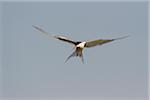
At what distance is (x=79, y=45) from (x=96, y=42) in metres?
0.08

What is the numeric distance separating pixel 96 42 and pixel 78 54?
118 millimetres

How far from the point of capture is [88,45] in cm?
170

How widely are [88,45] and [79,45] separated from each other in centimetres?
4

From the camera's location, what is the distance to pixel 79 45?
66.8 inches

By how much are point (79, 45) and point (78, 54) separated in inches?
2.4

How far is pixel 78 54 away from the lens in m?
1.74

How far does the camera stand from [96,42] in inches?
66.1

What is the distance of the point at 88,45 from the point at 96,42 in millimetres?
43
